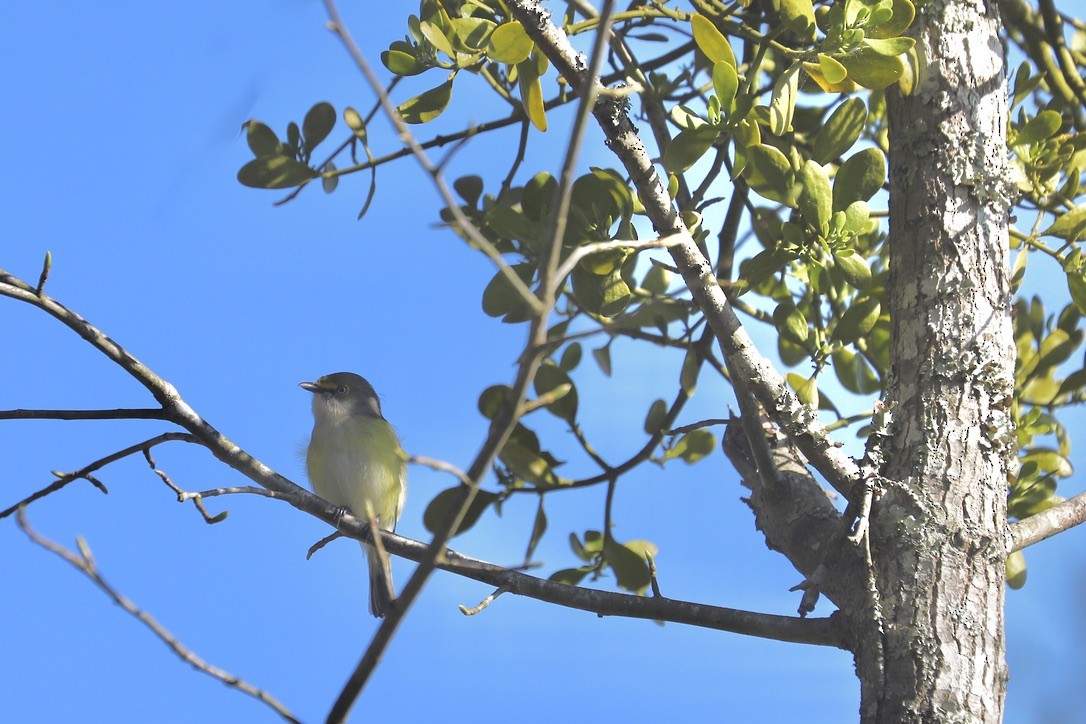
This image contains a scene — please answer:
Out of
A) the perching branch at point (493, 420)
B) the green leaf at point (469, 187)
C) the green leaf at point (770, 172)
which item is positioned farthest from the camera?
the green leaf at point (469, 187)

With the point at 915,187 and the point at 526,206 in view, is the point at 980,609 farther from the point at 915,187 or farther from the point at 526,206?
the point at 526,206

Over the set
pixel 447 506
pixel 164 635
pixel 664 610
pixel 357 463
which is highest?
pixel 357 463

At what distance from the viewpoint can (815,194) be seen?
215cm

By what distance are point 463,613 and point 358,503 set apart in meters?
1.65

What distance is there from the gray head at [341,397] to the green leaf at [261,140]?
59.3 inches

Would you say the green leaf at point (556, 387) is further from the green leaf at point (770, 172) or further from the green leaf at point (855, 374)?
the green leaf at point (855, 374)

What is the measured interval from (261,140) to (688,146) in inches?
43.7

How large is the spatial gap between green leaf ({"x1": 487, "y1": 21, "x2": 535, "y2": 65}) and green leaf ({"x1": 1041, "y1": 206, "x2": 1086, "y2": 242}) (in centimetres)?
137

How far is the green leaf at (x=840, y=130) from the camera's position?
7.39 feet

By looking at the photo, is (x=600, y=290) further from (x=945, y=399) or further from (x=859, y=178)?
(x=945, y=399)

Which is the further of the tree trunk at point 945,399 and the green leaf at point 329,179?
the green leaf at point 329,179

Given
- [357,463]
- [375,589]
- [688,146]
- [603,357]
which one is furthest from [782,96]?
[375,589]

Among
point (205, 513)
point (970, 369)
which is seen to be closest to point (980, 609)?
point (970, 369)

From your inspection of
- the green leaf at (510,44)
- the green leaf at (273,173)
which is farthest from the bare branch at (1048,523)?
the green leaf at (273,173)
